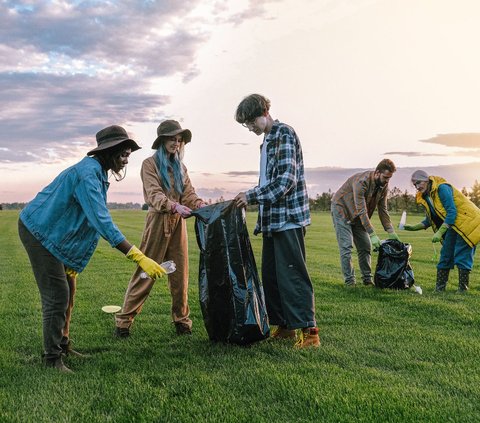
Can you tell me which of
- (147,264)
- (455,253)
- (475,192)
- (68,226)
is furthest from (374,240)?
(475,192)

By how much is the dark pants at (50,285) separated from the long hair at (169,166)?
4.43 feet

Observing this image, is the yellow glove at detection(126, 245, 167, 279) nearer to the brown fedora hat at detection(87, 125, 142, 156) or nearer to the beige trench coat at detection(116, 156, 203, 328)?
the brown fedora hat at detection(87, 125, 142, 156)

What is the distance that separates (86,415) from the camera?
3.30 m

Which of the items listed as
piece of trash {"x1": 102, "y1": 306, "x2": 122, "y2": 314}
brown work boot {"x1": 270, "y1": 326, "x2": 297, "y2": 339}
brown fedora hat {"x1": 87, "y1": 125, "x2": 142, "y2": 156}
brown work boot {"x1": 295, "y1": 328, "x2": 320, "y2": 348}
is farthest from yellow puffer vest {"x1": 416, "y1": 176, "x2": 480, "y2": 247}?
brown fedora hat {"x1": 87, "y1": 125, "x2": 142, "y2": 156}

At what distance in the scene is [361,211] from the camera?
7.73 m

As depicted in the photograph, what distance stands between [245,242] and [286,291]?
555 mm

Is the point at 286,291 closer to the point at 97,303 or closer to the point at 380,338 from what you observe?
the point at 380,338

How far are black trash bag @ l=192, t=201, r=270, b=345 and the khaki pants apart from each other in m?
0.52

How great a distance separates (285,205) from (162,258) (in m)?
1.28

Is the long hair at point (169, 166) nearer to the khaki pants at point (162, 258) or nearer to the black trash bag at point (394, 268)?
the khaki pants at point (162, 258)

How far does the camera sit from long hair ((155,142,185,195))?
5094 mm

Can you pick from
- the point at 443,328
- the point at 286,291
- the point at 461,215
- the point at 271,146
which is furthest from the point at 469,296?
the point at 271,146

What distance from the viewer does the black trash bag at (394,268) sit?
7.84m

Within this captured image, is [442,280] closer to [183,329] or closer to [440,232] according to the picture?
[440,232]
